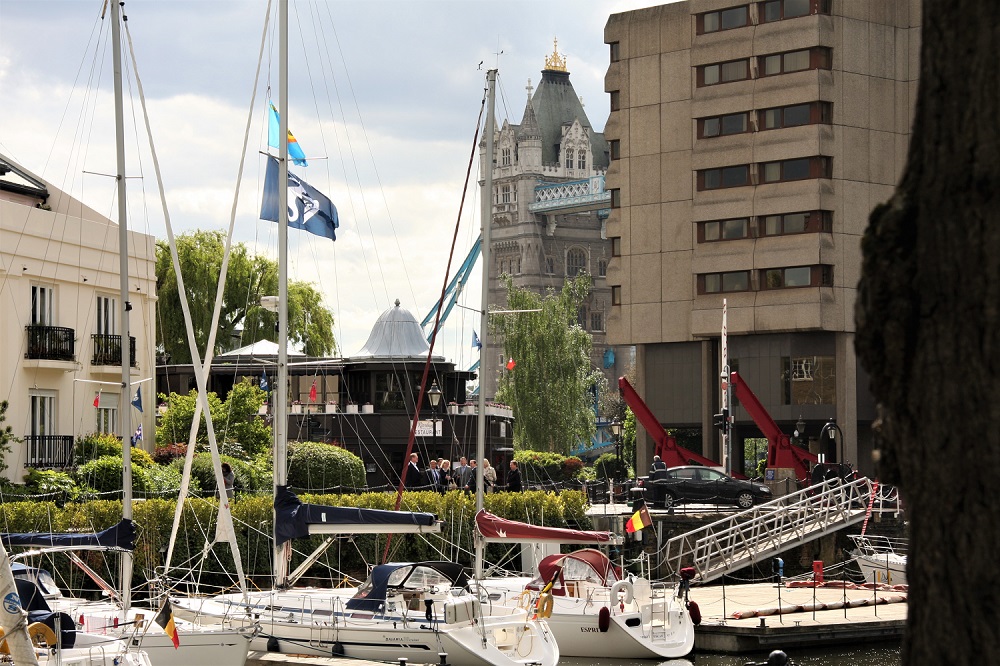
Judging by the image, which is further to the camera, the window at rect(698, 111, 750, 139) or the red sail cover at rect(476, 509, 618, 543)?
the window at rect(698, 111, 750, 139)

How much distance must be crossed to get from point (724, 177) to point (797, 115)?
4.22 meters

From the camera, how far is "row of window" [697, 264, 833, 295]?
59875 millimetres

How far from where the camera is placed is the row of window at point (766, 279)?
5988 centimetres

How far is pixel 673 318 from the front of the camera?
64375 mm

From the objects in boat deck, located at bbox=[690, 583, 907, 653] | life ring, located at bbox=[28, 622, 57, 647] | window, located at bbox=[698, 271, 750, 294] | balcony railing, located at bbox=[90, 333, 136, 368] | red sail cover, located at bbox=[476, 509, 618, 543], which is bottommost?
boat deck, located at bbox=[690, 583, 907, 653]

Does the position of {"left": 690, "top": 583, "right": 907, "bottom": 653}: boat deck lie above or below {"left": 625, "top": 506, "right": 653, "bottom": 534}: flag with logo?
below

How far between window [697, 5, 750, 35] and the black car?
1040 inches

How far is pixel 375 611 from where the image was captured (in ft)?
76.6

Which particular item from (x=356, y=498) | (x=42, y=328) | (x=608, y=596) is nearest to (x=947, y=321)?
(x=608, y=596)

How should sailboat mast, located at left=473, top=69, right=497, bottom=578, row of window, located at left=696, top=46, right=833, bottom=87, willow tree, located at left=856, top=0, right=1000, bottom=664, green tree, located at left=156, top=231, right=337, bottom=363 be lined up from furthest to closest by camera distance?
green tree, located at left=156, top=231, right=337, bottom=363 < row of window, located at left=696, top=46, right=833, bottom=87 < sailboat mast, located at left=473, top=69, right=497, bottom=578 < willow tree, located at left=856, top=0, right=1000, bottom=664

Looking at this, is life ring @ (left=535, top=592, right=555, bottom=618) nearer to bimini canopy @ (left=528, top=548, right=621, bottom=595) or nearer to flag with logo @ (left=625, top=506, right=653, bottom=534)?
bimini canopy @ (left=528, top=548, right=621, bottom=595)

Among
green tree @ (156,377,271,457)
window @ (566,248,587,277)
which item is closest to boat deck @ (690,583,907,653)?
green tree @ (156,377,271,457)

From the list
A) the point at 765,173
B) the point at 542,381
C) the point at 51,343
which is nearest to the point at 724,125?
the point at 765,173

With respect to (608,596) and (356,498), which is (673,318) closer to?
(356,498)
